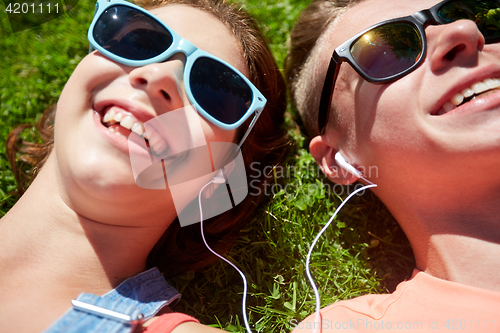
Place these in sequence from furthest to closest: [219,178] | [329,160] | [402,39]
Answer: [329,160] < [219,178] < [402,39]

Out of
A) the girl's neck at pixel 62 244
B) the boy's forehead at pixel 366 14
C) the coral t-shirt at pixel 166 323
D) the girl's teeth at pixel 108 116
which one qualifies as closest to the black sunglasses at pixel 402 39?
the boy's forehead at pixel 366 14

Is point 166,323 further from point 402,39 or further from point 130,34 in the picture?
point 402,39

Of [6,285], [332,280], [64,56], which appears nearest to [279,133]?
[332,280]

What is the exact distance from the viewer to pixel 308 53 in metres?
2.81

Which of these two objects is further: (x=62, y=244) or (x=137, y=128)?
(x=62, y=244)

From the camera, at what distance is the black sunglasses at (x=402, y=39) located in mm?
2012

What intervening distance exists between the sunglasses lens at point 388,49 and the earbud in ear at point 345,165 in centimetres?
58

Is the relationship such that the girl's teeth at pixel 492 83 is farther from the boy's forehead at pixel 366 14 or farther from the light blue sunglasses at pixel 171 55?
the light blue sunglasses at pixel 171 55

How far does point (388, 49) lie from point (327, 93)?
468 mm

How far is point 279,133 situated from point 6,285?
84.3 inches

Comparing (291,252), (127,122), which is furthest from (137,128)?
(291,252)

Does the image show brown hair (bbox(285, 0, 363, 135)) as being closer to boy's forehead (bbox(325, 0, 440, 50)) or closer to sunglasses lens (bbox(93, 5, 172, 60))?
→ boy's forehead (bbox(325, 0, 440, 50))

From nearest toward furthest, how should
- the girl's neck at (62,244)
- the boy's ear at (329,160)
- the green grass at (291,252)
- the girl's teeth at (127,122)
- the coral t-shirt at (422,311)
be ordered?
1. the coral t-shirt at (422,311)
2. the girl's teeth at (127,122)
3. the girl's neck at (62,244)
4. the boy's ear at (329,160)
5. the green grass at (291,252)

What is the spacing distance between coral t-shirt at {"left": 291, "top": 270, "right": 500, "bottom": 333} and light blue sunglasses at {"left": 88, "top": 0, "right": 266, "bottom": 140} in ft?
4.28
